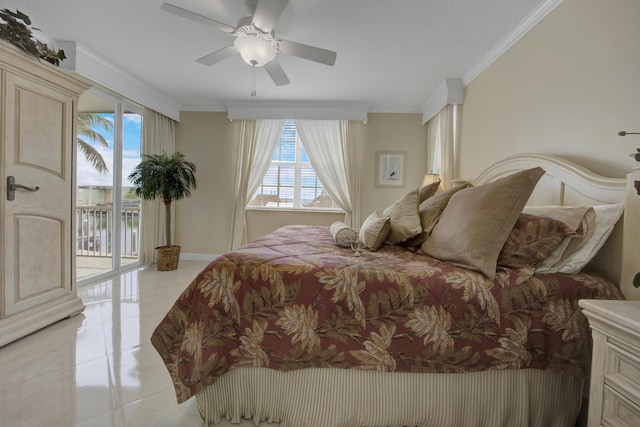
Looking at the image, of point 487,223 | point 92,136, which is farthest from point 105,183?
point 487,223

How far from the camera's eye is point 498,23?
2301 mm

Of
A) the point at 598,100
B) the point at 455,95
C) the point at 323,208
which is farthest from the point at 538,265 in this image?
the point at 323,208

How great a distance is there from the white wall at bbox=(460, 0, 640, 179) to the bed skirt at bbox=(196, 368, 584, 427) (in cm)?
115

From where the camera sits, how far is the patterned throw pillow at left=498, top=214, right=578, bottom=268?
1.30 meters

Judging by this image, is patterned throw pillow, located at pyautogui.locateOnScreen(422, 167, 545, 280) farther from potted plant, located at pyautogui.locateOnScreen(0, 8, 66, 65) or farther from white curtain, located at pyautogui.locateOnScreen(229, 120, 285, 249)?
white curtain, located at pyautogui.locateOnScreen(229, 120, 285, 249)

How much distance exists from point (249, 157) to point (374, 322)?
3.86m

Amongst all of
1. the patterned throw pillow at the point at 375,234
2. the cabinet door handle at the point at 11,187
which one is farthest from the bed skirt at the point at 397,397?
the cabinet door handle at the point at 11,187

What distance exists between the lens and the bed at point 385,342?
46.8 inches

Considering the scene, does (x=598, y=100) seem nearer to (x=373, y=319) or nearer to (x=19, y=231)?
(x=373, y=319)

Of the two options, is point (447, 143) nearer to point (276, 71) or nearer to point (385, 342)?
point (276, 71)

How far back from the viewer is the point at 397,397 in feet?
4.11

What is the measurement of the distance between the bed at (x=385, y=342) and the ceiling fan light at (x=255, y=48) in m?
1.68

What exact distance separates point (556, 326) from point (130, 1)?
3.31 metres

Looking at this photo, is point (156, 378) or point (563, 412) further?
point (156, 378)
